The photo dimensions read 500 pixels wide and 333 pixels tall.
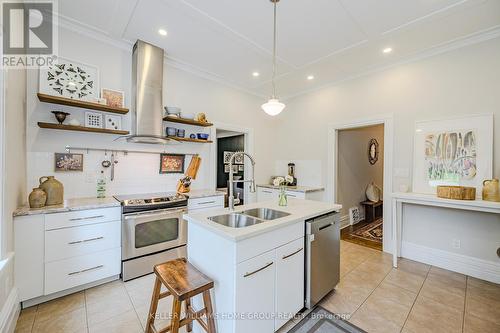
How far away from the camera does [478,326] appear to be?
67.5 inches

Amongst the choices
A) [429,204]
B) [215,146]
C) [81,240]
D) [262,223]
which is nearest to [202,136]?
[215,146]

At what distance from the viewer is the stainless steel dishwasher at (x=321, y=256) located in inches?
72.1

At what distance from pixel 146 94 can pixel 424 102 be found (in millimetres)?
3829

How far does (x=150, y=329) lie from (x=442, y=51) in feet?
14.5

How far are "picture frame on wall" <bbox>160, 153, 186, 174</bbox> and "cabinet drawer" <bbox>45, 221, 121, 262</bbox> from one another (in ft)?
3.68

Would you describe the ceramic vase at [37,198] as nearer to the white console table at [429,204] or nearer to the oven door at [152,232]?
the oven door at [152,232]

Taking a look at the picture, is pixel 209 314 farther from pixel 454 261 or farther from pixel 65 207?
pixel 454 261

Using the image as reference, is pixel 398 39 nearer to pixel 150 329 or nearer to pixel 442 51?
pixel 442 51

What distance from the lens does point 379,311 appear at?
1.89 metres

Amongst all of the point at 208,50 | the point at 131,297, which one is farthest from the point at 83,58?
the point at 131,297

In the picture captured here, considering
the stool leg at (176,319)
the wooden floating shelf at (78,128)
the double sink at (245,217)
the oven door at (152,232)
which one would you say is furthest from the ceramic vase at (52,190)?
the stool leg at (176,319)

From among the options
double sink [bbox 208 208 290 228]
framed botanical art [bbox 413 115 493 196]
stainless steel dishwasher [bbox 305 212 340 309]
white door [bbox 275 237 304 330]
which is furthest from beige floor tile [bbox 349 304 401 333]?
framed botanical art [bbox 413 115 493 196]

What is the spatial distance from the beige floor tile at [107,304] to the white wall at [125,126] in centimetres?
120

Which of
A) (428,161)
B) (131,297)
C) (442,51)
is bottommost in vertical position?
(131,297)
